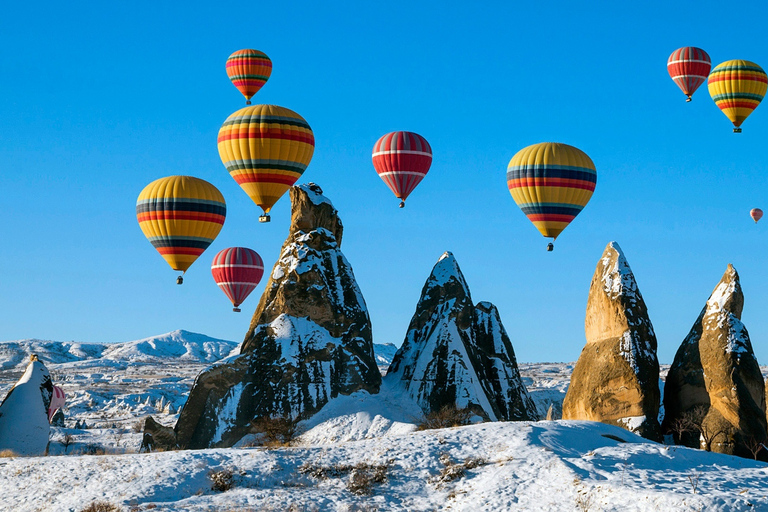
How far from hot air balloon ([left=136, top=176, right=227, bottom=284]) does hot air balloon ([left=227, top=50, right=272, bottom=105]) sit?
22257mm

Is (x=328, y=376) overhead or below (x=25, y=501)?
overhead

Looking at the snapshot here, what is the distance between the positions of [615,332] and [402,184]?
723 inches

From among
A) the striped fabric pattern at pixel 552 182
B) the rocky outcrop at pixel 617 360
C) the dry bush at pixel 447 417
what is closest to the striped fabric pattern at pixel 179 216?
the dry bush at pixel 447 417

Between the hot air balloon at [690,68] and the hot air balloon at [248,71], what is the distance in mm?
31065

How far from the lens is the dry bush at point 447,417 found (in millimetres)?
40969

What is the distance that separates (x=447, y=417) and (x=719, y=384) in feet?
39.5

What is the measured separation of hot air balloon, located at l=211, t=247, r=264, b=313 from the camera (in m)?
61.4

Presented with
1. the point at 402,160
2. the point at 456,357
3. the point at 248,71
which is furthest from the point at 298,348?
the point at 248,71

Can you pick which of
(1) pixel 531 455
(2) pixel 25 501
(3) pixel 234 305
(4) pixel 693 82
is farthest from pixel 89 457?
(4) pixel 693 82

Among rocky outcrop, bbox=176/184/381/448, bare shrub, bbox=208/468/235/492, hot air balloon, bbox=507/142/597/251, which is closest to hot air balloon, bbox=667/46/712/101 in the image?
hot air balloon, bbox=507/142/597/251

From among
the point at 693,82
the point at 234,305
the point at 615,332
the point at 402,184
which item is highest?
the point at 693,82

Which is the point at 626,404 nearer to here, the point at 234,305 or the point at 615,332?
the point at 615,332

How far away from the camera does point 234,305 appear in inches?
2438

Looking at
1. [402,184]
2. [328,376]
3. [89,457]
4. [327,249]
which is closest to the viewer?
[89,457]
